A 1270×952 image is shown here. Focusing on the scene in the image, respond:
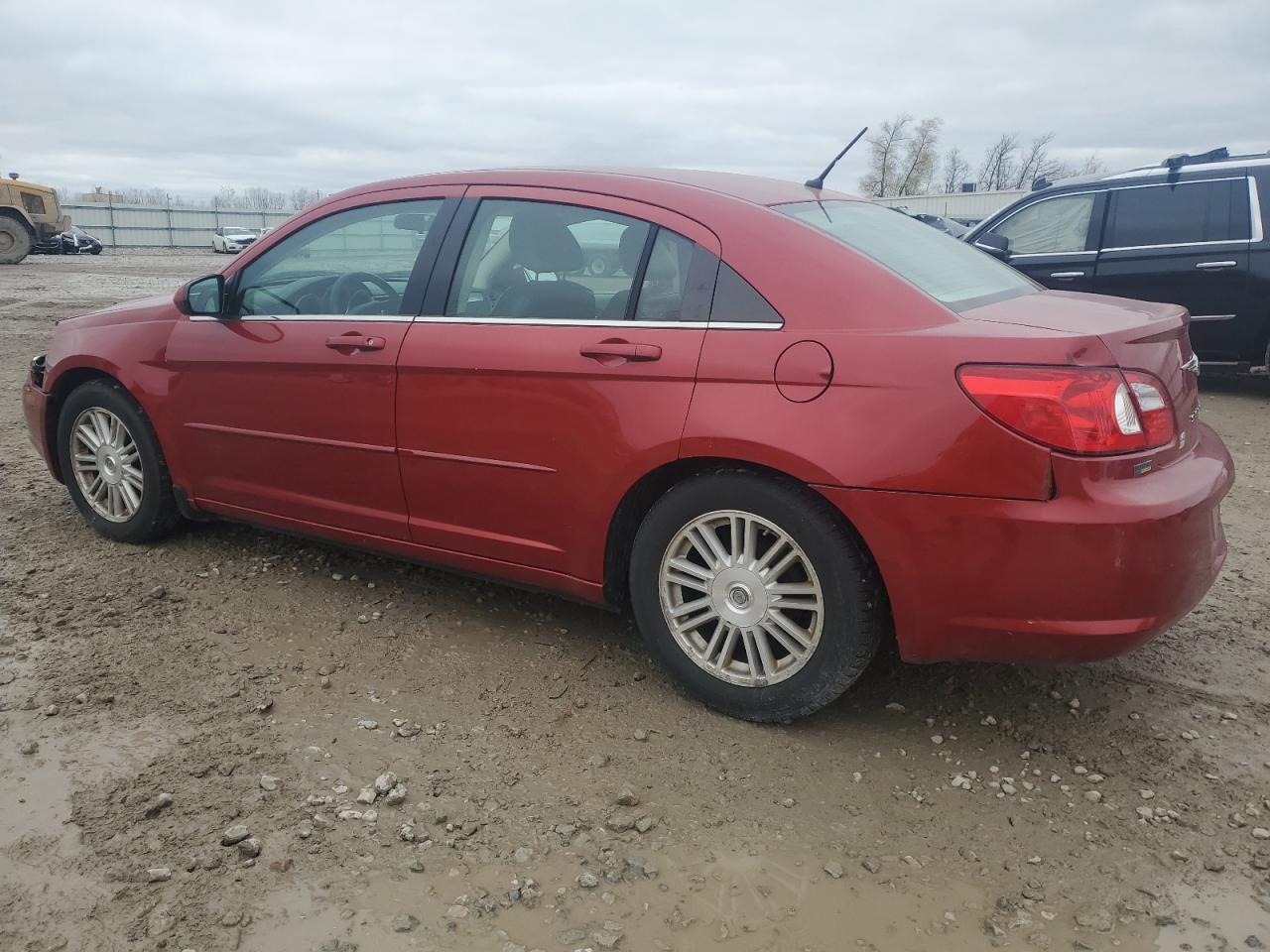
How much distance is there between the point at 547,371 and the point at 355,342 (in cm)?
84

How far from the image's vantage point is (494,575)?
352 centimetres

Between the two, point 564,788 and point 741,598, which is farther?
point 741,598

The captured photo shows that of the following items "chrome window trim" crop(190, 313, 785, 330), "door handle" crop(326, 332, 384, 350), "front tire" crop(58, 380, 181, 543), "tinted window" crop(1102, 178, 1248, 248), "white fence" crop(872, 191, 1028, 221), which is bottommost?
"front tire" crop(58, 380, 181, 543)

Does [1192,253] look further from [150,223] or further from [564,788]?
[150,223]

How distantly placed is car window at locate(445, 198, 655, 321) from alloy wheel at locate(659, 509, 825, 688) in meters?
0.72

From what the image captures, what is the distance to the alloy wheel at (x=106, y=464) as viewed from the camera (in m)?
4.48

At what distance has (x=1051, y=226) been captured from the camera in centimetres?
859

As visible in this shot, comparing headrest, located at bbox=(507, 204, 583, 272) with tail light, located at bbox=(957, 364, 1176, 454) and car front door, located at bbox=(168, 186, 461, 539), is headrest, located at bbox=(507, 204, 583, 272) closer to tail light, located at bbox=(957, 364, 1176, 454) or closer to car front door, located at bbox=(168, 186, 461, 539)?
car front door, located at bbox=(168, 186, 461, 539)

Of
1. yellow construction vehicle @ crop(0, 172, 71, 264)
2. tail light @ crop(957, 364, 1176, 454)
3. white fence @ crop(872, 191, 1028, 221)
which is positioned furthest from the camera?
white fence @ crop(872, 191, 1028, 221)

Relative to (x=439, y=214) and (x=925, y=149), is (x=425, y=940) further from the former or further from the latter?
(x=925, y=149)

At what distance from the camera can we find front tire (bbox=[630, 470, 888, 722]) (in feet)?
9.14

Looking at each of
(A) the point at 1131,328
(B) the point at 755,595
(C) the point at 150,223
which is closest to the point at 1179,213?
(A) the point at 1131,328

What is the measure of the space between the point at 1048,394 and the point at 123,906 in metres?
2.42

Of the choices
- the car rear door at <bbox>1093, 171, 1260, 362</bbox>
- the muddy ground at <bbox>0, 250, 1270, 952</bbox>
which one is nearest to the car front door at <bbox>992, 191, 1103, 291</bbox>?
the car rear door at <bbox>1093, 171, 1260, 362</bbox>
